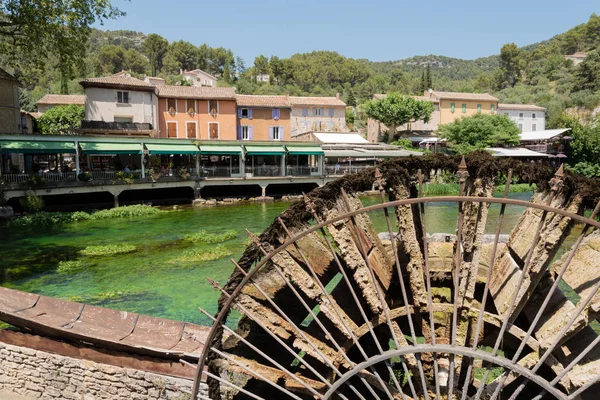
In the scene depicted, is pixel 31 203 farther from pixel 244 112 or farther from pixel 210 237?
pixel 244 112

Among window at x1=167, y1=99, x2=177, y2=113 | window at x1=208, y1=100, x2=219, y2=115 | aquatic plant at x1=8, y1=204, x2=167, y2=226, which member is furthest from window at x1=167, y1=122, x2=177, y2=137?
aquatic plant at x1=8, y1=204, x2=167, y2=226

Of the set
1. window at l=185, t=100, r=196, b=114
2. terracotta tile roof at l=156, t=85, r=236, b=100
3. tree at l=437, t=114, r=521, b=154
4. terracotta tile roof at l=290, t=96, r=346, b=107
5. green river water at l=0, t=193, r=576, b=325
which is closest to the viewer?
green river water at l=0, t=193, r=576, b=325

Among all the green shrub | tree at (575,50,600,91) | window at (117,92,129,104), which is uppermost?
tree at (575,50,600,91)

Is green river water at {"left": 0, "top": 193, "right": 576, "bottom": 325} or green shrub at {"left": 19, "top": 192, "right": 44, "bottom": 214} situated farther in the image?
green shrub at {"left": 19, "top": 192, "right": 44, "bottom": 214}

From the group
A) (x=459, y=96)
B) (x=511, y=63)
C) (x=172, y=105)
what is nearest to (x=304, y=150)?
(x=172, y=105)

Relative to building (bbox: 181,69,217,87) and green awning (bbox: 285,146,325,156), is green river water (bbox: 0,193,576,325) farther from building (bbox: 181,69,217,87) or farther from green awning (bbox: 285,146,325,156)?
building (bbox: 181,69,217,87)

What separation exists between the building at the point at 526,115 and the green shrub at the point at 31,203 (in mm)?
50675

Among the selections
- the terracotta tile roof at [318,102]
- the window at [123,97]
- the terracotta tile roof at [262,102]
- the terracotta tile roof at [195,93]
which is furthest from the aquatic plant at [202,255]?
the terracotta tile roof at [318,102]

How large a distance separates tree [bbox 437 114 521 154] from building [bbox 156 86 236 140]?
20373 millimetres

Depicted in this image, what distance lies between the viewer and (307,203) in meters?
4.84

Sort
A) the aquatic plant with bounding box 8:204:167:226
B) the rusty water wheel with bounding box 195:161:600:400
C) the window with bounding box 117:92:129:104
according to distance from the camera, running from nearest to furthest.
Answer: the rusty water wheel with bounding box 195:161:600:400
the aquatic plant with bounding box 8:204:167:226
the window with bounding box 117:92:129:104

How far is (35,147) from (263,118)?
20339 mm

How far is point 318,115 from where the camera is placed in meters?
51.2

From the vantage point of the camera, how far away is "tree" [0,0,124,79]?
16594mm
